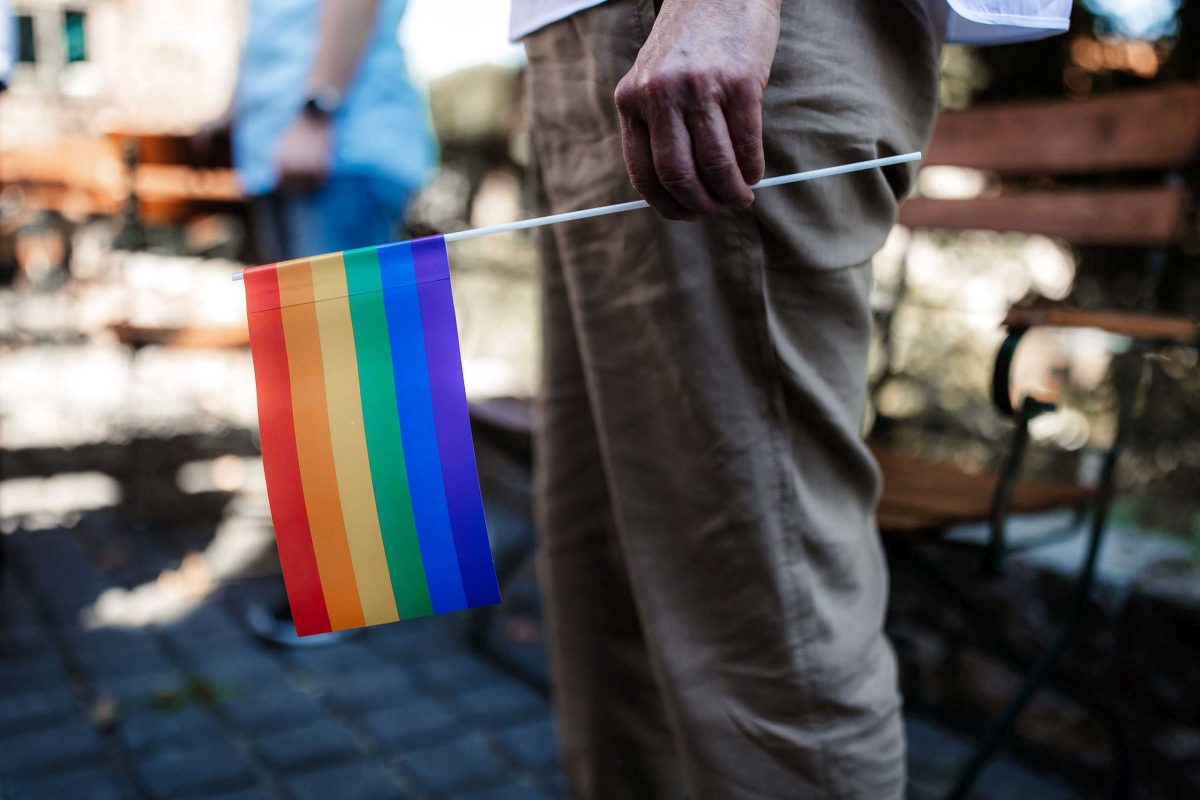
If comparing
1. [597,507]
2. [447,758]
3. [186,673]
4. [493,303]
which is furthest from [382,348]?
[493,303]

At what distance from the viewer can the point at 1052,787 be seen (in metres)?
1.93

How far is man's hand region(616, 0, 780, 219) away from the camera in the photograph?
0.82 meters

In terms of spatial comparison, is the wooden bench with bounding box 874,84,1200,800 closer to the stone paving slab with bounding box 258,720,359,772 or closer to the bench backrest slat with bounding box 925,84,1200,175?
the bench backrest slat with bounding box 925,84,1200,175

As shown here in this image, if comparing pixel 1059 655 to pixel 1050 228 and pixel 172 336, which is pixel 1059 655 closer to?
pixel 1050 228

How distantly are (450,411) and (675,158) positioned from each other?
304mm

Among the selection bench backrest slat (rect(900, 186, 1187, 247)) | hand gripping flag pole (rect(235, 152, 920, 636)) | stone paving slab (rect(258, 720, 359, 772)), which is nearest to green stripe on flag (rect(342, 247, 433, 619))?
hand gripping flag pole (rect(235, 152, 920, 636))

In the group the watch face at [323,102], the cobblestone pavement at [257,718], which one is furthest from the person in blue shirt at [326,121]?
the cobblestone pavement at [257,718]

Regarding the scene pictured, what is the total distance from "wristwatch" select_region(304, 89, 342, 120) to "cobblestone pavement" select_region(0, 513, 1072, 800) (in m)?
1.26

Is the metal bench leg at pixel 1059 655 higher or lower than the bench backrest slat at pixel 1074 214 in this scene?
lower

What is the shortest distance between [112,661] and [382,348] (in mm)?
1745

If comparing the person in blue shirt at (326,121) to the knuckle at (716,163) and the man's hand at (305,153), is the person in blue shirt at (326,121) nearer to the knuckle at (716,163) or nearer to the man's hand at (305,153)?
the man's hand at (305,153)

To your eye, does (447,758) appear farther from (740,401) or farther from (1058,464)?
(1058,464)

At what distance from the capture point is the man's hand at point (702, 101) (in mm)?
816

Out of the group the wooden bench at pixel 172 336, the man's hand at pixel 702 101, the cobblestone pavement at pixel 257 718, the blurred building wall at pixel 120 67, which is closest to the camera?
the man's hand at pixel 702 101
